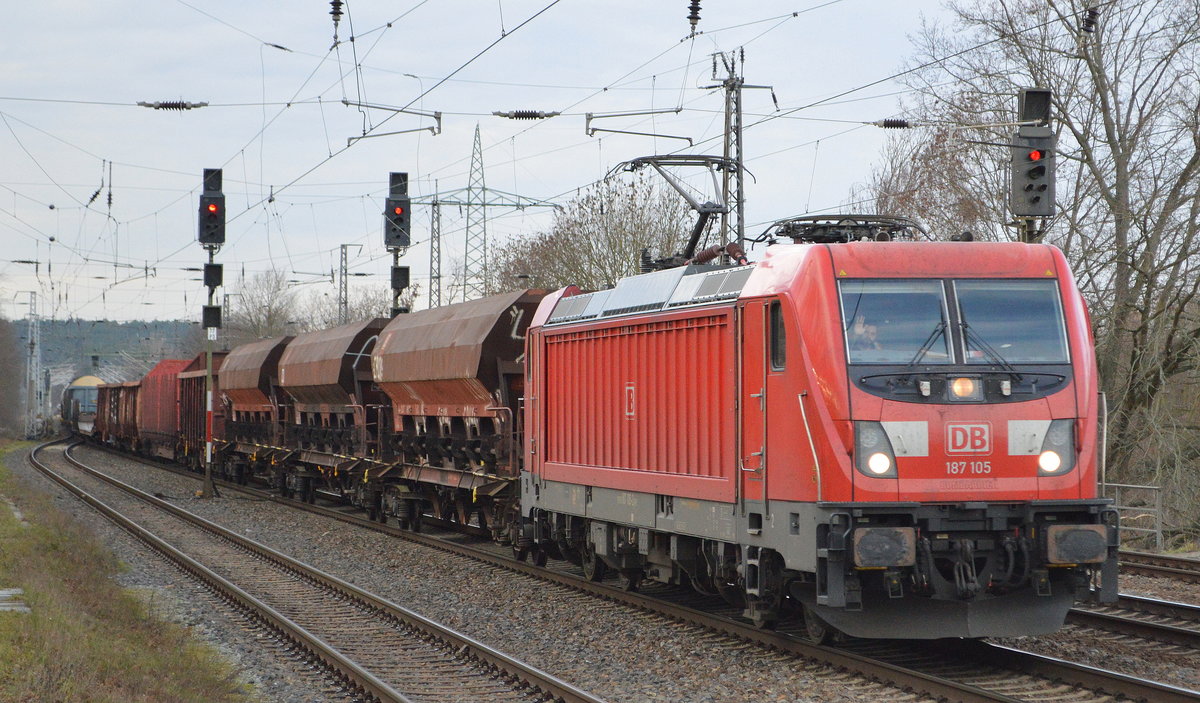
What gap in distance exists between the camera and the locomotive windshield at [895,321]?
32.0ft

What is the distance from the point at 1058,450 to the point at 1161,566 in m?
7.89

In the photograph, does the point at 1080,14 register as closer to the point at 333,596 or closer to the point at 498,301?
the point at 498,301

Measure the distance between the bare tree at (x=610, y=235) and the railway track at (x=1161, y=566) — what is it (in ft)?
71.9

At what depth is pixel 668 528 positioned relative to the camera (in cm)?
1246

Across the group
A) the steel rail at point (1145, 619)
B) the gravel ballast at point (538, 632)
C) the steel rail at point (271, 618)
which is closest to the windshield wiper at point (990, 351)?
the gravel ballast at point (538, 632)

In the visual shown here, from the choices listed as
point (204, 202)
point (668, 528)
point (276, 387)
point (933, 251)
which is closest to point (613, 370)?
point (668, 528)

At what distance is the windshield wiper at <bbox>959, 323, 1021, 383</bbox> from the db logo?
1.53ft

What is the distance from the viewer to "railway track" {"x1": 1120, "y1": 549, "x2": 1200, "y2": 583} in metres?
15.1

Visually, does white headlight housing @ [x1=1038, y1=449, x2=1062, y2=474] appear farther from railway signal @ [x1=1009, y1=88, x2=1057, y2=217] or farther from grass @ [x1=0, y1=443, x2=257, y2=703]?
railway signal @ [x1=1009, y1=88, x2=1057, y2=217]

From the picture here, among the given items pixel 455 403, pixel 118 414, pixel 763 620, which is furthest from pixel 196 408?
pixel 763 620

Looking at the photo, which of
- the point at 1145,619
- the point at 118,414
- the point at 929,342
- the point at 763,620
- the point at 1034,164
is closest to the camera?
the point at 929,342

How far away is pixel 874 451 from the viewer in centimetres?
949

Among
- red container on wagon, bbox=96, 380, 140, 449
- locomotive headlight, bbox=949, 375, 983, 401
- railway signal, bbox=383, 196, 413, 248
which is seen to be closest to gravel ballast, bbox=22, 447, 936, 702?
locomotive headlight, bbox=949, 375, 983, 401

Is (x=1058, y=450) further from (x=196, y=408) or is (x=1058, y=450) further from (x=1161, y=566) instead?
(x=196, y=408)
